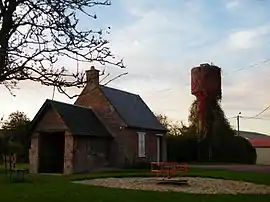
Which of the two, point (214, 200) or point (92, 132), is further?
point (92, 132)

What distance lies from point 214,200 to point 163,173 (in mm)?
11720

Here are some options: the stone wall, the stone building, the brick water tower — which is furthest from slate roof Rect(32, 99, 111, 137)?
the brick water tower

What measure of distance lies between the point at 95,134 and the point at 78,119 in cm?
162

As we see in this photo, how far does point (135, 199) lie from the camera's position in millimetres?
15008

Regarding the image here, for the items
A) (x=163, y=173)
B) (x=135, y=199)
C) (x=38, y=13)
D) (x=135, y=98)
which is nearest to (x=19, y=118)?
(x=135, y=98)

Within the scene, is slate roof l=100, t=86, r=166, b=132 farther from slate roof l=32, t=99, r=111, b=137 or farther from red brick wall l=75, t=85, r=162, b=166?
slate roof l=32, t=99, r=111, b=137

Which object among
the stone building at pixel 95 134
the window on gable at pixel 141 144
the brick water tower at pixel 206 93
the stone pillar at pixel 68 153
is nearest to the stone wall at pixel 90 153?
the stone building at pixel 95 134

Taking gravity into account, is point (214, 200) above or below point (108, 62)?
below

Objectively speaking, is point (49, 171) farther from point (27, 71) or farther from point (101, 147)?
point (27, 71)

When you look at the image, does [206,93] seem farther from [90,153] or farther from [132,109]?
[90,153]

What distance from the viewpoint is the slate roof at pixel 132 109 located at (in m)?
37.5

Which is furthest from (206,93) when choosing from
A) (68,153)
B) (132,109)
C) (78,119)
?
(68,153)

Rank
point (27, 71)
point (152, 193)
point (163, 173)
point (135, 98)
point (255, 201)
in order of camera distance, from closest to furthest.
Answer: point (27, 71) < point (255, 201) < point (152, 193) < point (163, 173) < point (135, 98)

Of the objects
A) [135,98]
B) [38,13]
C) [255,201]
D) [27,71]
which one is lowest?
[255,201]
